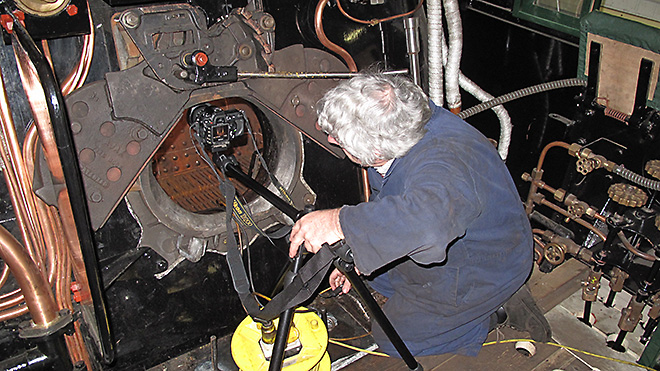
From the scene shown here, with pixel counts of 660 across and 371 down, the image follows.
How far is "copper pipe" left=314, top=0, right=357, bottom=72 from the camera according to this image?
2383 mm

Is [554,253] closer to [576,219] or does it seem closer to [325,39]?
[576,219]

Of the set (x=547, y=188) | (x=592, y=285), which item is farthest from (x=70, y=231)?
(x=592, y=285)

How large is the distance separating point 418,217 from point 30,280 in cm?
148

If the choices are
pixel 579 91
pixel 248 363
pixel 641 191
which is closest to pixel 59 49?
pixel 248 363

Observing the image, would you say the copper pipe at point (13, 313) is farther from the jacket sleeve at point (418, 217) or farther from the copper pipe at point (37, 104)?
the jacket sleeve at point (418, 217)

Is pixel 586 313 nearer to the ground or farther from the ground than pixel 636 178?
nearer to the ground

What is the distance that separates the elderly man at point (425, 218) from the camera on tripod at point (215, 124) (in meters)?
0.38

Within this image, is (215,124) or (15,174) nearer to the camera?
(15,174)

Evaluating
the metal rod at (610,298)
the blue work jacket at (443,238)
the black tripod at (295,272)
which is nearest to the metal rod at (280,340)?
A: the black tripod at (295,272)

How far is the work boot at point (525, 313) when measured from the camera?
2.55 metres

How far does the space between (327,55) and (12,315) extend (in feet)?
5.83

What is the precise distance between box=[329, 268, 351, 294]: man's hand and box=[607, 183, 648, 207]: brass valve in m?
1.49

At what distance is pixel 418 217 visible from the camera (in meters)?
1.67

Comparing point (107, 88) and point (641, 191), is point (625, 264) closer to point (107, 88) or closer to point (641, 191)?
point (641, 191)
